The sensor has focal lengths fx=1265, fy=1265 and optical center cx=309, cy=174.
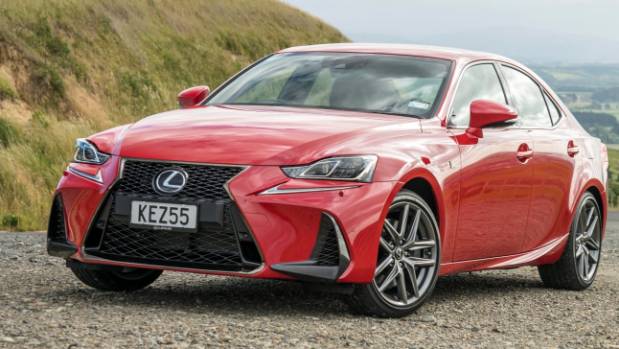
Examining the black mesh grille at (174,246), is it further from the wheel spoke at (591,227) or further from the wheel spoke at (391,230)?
the wheel spoke at (591,227)

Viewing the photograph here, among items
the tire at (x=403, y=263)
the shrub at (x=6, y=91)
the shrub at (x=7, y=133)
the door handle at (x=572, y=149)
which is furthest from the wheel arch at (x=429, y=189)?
the shrub at (x=6, y=91)

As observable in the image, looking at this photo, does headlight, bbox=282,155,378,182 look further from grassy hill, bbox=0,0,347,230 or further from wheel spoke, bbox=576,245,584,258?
grassy hill, bbox=0,0,347,230

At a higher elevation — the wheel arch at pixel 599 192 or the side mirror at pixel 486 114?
the side mirror at pixel 486 114

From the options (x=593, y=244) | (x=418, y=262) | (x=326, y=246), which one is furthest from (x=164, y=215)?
(x=593, y=244)

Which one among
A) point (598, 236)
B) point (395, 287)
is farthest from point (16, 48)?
point (395, 287)

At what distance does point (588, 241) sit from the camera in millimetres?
9695

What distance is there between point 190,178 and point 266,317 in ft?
2.73

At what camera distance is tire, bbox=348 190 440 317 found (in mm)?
6789

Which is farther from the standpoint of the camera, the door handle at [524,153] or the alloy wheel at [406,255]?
the door handle at [524,153]

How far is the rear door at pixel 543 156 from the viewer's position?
8.63 meters

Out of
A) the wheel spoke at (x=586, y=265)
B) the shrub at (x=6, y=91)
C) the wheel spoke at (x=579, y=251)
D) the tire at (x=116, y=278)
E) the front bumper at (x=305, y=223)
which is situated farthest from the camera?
the shrub at (x=6, y=91)

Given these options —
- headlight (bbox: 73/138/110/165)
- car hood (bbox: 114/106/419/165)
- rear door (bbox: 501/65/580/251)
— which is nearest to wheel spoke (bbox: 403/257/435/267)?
car hood (bbox: 114/106/419/165)

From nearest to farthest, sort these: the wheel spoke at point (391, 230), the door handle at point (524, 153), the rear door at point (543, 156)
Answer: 1. the wheel spoke at point (391, 230)
2. the door handle at point (524, 153)
3. the rear door at point (543, 156)

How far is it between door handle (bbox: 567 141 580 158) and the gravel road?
40.6 inches
